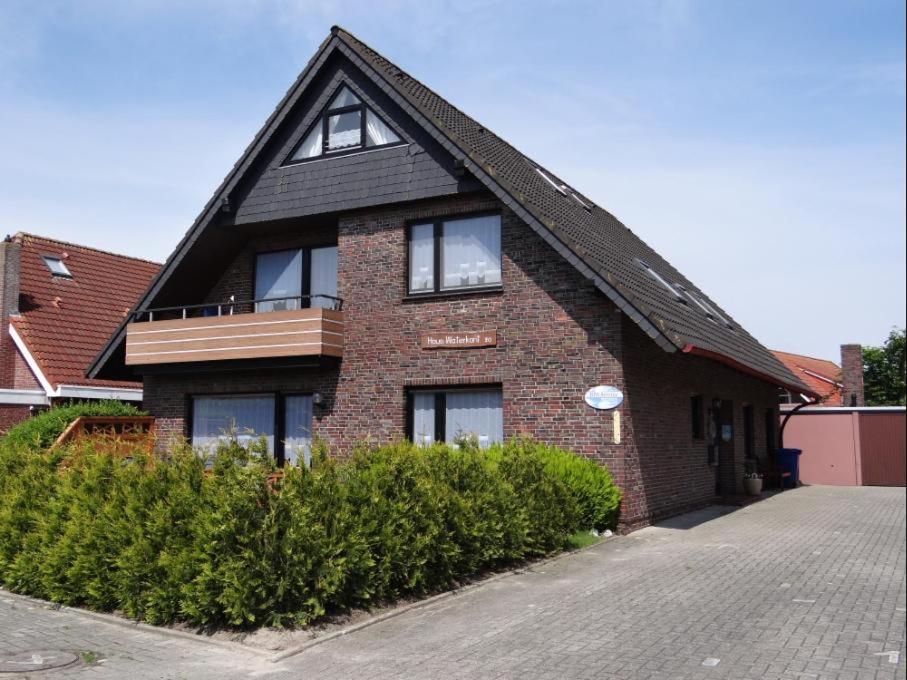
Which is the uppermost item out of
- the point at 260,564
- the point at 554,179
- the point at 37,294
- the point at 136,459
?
the point at 554,179

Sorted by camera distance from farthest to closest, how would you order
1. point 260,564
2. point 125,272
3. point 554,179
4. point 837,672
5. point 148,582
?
point 125,272 → point 554,179 → point 148,582 → point 260,564 → point 837,672

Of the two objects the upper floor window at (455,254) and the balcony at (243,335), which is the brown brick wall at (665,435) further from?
the balcony at (243,335)

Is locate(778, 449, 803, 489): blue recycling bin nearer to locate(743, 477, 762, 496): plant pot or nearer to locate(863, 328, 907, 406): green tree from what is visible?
locate(743, 477, 762, 496): plant pot

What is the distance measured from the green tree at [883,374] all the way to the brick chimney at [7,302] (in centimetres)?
3987

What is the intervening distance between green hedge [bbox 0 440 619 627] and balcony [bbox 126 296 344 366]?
18.3ft

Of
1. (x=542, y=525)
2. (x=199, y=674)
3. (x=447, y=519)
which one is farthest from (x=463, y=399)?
(x=199, y=674)

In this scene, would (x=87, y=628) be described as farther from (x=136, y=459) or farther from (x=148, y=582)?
(x=136, y=459)

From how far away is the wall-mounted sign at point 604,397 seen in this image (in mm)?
14016

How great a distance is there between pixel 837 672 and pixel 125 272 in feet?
82.2

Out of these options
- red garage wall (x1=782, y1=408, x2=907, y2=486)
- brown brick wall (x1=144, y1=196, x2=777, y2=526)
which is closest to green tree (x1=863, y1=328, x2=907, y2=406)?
red garage wall (x1=782, y1=408, x2=907, y2=486)

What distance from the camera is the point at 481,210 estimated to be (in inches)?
620

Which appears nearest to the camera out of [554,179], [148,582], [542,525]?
[148,582]

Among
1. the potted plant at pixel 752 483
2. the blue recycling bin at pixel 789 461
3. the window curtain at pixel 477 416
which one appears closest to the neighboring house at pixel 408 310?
the window curtain at pixel 477 416

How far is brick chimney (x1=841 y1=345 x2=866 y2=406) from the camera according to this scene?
108 feet
